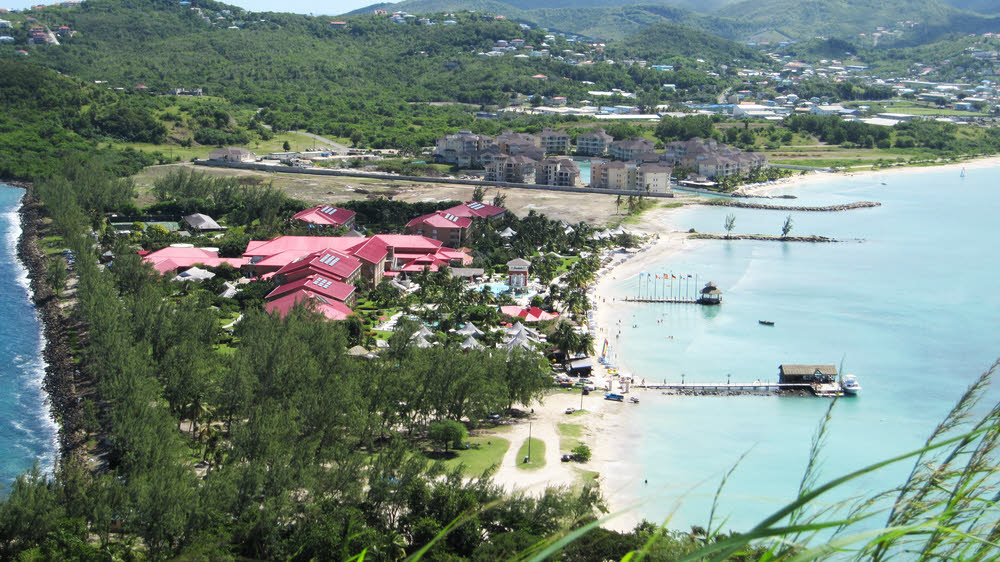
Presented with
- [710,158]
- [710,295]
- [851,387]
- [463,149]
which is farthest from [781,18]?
[851,387]

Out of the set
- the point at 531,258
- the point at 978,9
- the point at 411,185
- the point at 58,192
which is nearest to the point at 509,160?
the point at 411,185

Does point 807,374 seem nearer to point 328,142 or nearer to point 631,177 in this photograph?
point 631,177

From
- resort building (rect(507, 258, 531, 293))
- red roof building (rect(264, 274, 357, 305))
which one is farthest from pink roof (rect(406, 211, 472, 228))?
red roof building (rect(264, 274, 357, 305))

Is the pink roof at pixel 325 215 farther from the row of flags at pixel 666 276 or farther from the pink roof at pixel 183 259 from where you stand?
the row of flags at pixel 666 276

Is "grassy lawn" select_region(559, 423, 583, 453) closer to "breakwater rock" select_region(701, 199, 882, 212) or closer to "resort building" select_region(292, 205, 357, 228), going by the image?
"resort building" select_region(292, 205, 357, 228)

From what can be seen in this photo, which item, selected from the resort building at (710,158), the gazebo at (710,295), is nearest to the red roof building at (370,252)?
the gazebo at (710,295)

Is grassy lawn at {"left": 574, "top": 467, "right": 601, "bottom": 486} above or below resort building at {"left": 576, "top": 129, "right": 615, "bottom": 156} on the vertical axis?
below
